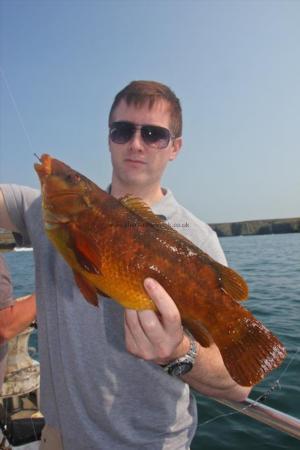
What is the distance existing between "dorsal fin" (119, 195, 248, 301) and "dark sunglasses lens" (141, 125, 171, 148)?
1.08 m

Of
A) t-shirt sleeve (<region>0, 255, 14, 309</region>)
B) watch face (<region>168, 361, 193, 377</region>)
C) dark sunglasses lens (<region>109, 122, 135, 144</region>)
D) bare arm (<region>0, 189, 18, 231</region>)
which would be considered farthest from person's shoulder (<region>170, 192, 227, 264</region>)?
t-shirt sleeve (<region>0, 255, 14, 309</region>)

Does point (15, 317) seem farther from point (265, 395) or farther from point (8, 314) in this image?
point (265, 395)

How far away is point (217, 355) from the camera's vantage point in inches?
121

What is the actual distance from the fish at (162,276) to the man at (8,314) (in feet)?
6.98

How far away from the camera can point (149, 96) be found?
11.8ft

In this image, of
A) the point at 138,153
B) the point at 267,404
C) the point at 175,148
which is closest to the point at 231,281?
the point at 138,153

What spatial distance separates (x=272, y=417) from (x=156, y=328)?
183 centimetres

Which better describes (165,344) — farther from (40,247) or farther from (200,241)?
(40,247)

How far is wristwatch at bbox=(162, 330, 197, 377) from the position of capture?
2635 millimetres

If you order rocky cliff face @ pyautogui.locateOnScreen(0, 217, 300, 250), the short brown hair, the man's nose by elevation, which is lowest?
rocky cliff face @ pyautogui.locateOnScreen(0, 217, 300, 250)

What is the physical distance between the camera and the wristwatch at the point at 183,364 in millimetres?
2635

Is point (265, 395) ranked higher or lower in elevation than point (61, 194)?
lower

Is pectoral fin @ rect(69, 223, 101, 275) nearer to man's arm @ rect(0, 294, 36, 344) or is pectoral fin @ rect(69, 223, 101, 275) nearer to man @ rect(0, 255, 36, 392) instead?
man @ rect(0, 255, 36, 392)

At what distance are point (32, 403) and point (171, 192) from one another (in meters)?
3.84
